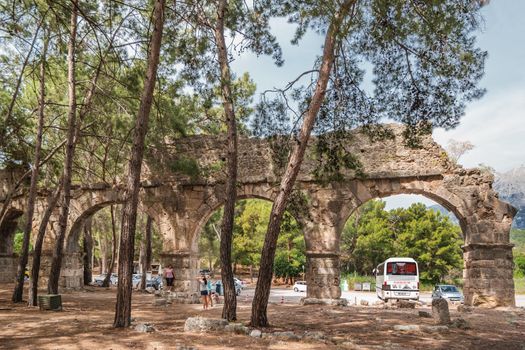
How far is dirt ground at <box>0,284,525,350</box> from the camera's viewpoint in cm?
659

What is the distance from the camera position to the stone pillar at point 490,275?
12.4 m

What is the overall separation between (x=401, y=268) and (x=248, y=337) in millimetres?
11947

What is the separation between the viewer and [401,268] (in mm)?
17703

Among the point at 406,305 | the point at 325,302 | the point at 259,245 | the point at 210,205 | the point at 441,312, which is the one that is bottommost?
the point at 406,305

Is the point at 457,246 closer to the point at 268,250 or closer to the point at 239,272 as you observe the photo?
the point at 239,272

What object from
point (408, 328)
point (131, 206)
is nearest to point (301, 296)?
point (408, 328)

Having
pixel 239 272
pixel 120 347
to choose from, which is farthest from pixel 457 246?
pixel 120 347

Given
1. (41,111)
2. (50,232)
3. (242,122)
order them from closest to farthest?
(41,111) → (50,232) → (242,122)

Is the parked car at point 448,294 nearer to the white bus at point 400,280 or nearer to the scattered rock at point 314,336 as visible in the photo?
the white bus at point 400,280

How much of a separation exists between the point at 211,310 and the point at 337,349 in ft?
20.2

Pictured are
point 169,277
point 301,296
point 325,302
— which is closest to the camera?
point 325,302

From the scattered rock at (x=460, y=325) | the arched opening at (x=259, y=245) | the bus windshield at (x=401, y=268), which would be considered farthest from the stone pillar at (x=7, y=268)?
the scattered rock at (x=460, y=325)

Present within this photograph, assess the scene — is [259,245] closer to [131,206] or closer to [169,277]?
[169,277]

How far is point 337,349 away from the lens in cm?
639
